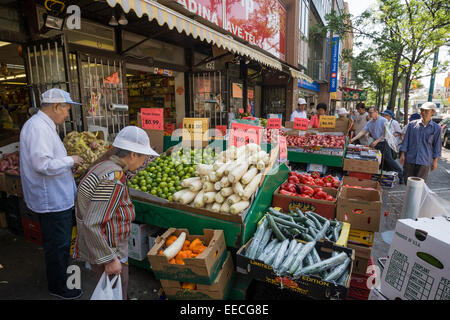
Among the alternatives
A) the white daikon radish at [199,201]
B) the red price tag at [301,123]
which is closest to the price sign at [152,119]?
the white daikon radish at [199,201]

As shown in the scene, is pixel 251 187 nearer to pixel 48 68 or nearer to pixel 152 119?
pixel 152 119

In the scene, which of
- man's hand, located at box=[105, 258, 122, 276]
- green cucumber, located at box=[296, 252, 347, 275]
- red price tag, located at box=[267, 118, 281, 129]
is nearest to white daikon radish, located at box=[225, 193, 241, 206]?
green cucumber, located at box=[296, 252, 347, 275]

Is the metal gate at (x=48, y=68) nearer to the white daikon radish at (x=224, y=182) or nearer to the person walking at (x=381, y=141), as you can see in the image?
the white daikon radish at (x=224, y=182)

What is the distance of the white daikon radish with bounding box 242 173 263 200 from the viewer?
2945 mm

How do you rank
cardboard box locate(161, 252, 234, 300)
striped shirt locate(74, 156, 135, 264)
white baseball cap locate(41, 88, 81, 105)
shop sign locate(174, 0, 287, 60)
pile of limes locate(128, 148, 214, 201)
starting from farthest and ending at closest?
shop sign locate(174, 0, 287, 60), pile of limes locate(128, 148, 214, 201), white baseball cap locate(41, 88, 81, 105), cardboard box locate(161, 252, 234, 300), striped shirt locate(74, 156, 135, 264)

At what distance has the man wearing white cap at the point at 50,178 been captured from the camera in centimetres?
256

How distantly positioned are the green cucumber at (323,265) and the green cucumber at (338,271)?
Result: 0.04m

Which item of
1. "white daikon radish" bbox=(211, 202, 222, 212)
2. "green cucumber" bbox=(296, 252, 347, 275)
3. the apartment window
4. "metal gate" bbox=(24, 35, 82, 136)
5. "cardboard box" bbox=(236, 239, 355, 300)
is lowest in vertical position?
"cardboard box" bbox=(236, 239, 355, 300)

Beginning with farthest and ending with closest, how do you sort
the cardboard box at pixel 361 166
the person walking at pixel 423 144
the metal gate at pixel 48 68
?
the cardboard box at pixel 361 166
the person walking at pixel 423 144
the metal gate at pixel 48 68

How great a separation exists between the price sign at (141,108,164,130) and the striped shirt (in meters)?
2.59

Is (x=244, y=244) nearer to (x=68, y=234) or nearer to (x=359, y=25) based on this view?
(x=68, y=234)

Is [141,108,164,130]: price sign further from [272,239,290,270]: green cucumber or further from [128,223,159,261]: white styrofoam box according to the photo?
[272,239,290,270]: green cucumber

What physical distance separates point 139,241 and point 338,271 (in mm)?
2377
